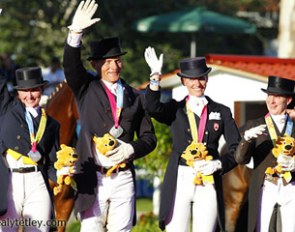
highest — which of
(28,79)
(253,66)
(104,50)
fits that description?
(104,50)

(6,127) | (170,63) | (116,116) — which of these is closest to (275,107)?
(116,116)

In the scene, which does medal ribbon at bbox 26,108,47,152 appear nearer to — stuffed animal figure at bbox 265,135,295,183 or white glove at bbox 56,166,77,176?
white glove at bbox 56,166,77,176

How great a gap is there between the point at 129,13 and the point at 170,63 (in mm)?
1690

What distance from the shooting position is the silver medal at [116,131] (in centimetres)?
1049

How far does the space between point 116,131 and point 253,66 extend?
5.29m

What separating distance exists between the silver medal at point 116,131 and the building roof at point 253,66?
433cm

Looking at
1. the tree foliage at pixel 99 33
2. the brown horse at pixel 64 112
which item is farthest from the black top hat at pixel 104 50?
the tree foliage at pixel 99 33

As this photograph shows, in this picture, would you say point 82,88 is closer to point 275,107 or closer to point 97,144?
point 97,144

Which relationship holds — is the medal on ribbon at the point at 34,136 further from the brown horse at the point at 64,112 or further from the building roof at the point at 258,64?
the building roof at the point at 258,64

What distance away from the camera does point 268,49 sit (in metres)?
32.8

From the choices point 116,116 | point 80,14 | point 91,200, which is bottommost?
point 91,200

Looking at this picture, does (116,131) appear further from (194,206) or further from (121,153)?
(194,206)

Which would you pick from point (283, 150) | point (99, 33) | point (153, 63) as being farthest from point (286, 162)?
point (99, 33)

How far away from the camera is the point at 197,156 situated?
10438 mm
